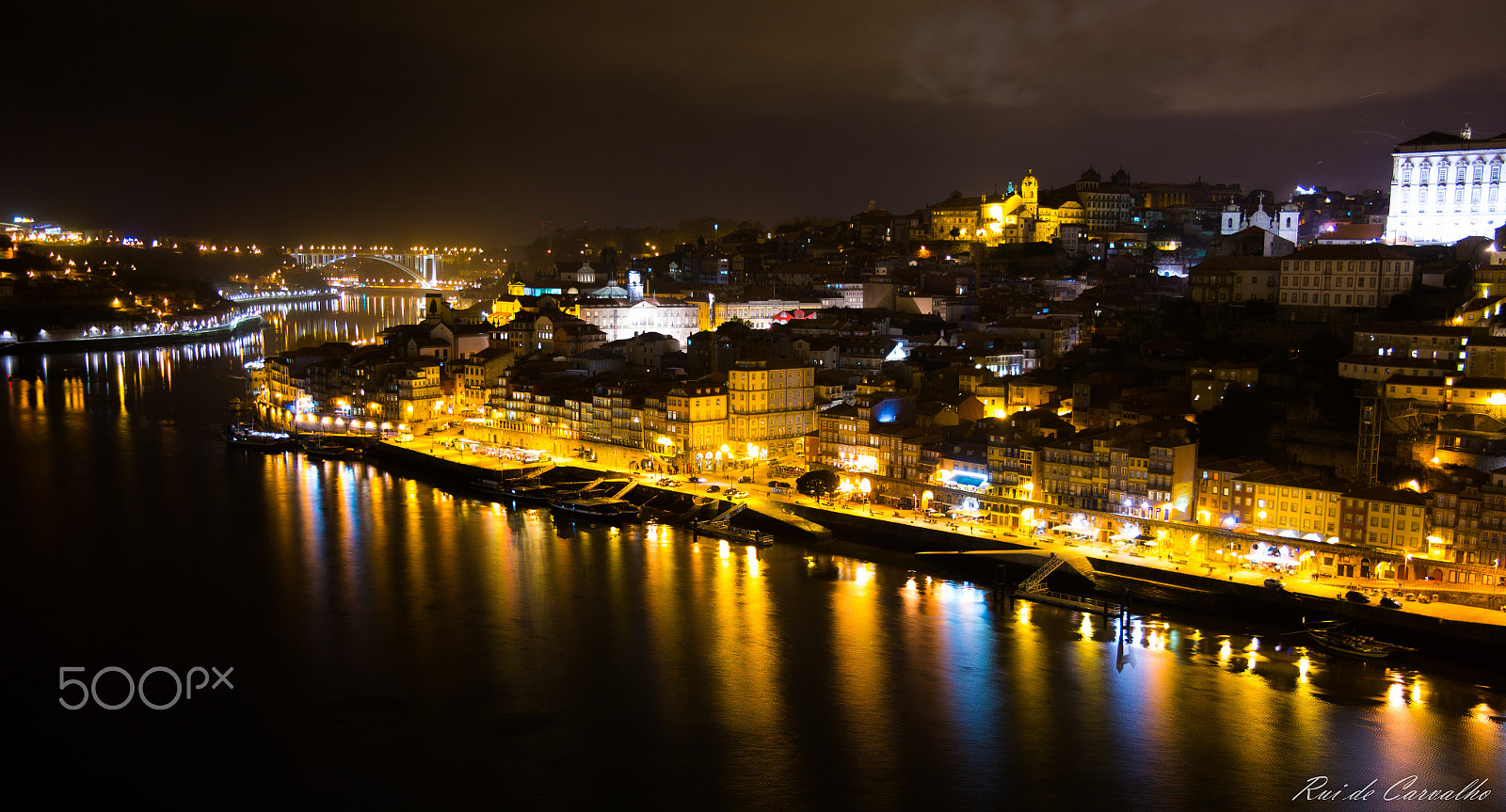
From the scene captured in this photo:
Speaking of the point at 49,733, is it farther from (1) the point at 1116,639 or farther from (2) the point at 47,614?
(1) the point at 1116,639

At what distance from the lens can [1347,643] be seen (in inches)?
305

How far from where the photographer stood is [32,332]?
29.9 m

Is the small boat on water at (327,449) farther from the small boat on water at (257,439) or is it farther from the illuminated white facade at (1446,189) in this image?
the illuminated white facade at (1446,189)

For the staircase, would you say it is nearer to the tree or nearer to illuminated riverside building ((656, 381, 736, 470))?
the tree

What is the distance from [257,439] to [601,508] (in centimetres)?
618

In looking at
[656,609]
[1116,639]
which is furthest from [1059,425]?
[656,609]

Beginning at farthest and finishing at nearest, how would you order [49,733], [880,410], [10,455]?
[10,455]
[880,410]
[49,733]

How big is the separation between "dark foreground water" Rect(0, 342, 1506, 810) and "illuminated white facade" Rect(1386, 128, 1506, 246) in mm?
7182

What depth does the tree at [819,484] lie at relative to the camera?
1157cm

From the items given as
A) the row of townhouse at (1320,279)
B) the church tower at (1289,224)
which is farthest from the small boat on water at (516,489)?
the church tower at (1289,224)

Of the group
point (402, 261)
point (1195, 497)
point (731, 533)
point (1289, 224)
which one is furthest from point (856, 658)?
point (402, 261)

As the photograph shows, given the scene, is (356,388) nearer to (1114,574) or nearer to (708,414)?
(708,414)

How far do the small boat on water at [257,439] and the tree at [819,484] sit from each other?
7700 millimetres

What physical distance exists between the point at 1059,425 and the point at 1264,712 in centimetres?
468
